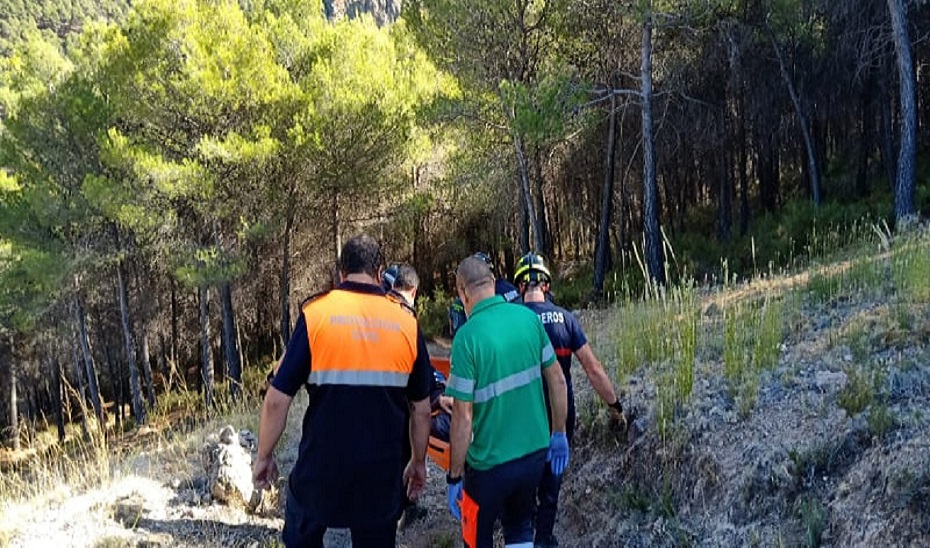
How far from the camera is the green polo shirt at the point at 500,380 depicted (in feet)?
10.4

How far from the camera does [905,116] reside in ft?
35.5

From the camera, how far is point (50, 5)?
95875 millimetres

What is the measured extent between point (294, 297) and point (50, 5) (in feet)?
338

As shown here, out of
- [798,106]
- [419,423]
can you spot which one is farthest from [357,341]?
[798,106]

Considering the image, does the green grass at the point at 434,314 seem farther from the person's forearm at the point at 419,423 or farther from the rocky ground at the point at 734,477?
the person's forearm at the point at 419,423

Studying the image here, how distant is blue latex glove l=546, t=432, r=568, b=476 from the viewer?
3.73 meters

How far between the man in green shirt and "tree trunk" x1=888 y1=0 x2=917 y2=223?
973cm

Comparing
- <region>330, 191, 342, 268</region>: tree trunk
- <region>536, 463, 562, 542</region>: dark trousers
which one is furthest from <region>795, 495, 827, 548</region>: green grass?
<region>330, 191, 342, 268</region>: tree trunk

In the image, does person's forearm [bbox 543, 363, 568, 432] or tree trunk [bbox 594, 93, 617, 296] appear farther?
tree trunk [bbox 594, 93, 617, 296]

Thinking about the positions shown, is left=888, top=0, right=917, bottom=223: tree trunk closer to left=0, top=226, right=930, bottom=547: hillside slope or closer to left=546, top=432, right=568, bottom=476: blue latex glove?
left=0, top=226, right=930, bottom=547: hillside slope

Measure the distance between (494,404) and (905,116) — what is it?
10954 millimetres

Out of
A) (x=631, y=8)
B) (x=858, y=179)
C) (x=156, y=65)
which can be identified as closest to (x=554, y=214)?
(x=858, y=179)

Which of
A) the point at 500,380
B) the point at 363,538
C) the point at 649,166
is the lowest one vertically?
the point at 363,538

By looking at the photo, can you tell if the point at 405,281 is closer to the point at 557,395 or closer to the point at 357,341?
the point at 557,395
